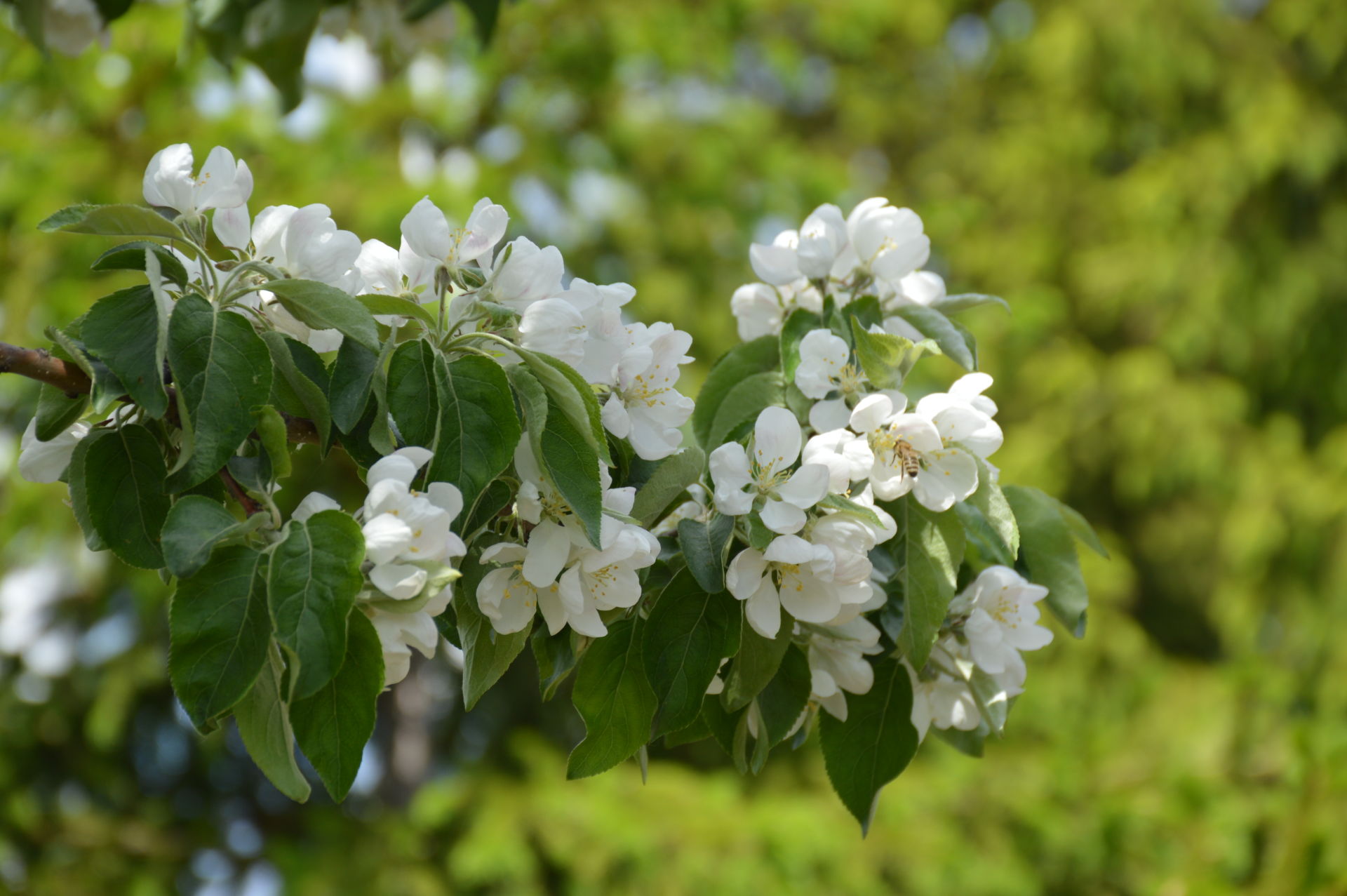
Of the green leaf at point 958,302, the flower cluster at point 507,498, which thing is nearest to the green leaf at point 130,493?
the flower cluster at point 507,498

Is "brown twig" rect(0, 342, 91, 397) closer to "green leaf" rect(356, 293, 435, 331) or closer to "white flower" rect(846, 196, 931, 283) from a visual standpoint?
"green leaf" rect(356, 293, 435, 331)

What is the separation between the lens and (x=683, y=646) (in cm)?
85

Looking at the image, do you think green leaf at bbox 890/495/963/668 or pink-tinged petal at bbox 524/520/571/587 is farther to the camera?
green leaf at bbox 890/495/963/668

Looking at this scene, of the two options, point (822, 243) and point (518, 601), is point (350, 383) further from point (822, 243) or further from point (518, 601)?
point (822, 243)

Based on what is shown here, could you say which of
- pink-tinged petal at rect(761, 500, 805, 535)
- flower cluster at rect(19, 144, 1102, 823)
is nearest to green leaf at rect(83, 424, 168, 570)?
flower cluster at rect(19, 144, 1102, 823)

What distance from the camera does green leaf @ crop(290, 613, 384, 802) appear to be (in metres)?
0.69

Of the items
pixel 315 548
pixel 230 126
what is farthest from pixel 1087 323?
pixel 315 548

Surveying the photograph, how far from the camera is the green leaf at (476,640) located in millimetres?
826

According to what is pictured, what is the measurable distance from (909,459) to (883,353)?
0.34ft

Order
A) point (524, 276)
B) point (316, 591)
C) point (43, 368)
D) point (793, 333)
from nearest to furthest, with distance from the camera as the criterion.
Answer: point (316, 591) → point (43, 368) → point (524, 276) → point (793, 333)

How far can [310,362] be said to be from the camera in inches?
32.6

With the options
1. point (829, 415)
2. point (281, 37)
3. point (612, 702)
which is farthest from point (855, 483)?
point (281, 37)

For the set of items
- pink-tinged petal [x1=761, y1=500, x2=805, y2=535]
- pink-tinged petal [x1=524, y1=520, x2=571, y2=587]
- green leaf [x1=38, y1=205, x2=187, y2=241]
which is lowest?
pink-tinged petal [x1=524, y1=520, x2=571, y2=587]

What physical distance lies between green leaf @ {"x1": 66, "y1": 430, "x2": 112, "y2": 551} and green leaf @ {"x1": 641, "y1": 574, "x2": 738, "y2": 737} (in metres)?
0.39
